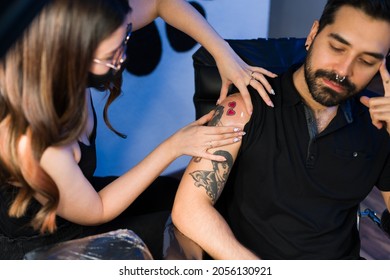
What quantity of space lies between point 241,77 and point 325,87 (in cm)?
24

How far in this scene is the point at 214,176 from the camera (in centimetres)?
135

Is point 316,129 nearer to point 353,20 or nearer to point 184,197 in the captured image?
point 353,20

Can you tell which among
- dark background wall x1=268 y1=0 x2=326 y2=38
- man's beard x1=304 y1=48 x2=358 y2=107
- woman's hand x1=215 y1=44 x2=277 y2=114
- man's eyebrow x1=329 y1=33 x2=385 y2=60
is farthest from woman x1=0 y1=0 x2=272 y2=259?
dark background wall x1=268 y1=0 x2=326 y2=38

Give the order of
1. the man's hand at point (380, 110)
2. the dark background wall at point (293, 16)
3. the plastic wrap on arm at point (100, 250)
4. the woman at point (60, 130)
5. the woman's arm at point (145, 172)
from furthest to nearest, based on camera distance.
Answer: the dark background wall at point (293, 16)
the man's hand at point (380, 110)
the woman's arm at point (145, 172)
the plastic wrap on arm at point (100, 250)
the woman at point (60, 130)

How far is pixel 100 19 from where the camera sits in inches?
36.6

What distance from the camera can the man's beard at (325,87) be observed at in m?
1.38

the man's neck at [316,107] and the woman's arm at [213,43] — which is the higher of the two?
the woman's arm at [213,43]

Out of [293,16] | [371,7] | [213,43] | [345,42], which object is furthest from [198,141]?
[293,16]

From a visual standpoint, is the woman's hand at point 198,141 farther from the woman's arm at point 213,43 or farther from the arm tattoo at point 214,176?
the woman's arm at point 213,43

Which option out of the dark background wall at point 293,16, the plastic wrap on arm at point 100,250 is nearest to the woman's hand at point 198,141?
the plastic wrap on arm at point 100,250

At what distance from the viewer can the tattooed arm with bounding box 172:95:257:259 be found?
1.31m

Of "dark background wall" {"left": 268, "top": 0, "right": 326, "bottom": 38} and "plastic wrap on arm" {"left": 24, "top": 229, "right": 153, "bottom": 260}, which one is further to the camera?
"dark background wall" {"left": 268, "top": 0, "right": 326, "bottom": 38}

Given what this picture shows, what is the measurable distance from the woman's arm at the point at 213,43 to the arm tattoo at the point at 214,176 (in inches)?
6.2

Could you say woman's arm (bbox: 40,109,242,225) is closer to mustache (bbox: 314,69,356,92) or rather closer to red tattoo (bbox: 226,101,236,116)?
red tattoo (bbox: 226,101,236,116)
